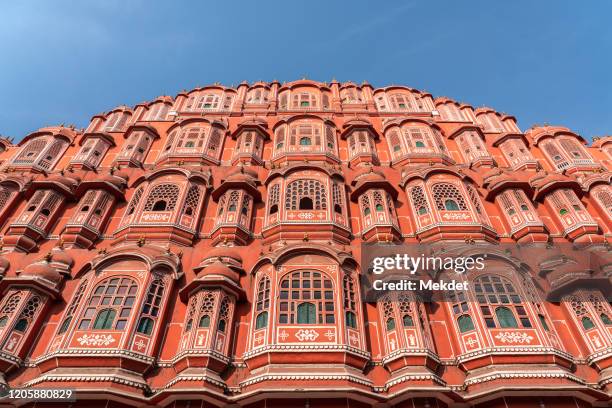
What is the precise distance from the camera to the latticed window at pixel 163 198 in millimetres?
18711

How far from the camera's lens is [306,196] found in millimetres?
19031

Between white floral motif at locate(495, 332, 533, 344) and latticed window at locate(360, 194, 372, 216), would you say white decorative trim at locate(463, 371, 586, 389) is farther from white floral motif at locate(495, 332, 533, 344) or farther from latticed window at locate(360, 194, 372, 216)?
latticed window at locate(360, 194, 372, 216)

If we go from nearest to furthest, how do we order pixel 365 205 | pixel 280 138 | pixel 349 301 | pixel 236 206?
pixel 349 301 → pixel 236 206 → pixel 365 205 → pixel 280 138

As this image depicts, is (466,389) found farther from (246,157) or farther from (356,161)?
(246,157)

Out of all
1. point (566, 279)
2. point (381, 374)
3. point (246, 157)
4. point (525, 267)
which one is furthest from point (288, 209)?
point (566, 279)

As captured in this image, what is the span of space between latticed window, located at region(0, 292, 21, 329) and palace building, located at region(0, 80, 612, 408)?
0.25ft

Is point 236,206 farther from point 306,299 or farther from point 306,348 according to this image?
point 306,348

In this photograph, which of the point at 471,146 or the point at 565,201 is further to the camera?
the point at 471,146

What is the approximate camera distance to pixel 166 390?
446 inches

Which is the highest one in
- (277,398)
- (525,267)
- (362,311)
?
(525,267)

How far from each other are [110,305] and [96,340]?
4.29 ft

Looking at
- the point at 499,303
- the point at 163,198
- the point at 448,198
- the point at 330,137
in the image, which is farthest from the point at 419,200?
the point at 163,198

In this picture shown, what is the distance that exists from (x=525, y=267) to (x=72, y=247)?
16555mm

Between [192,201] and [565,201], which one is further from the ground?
[192,201]
